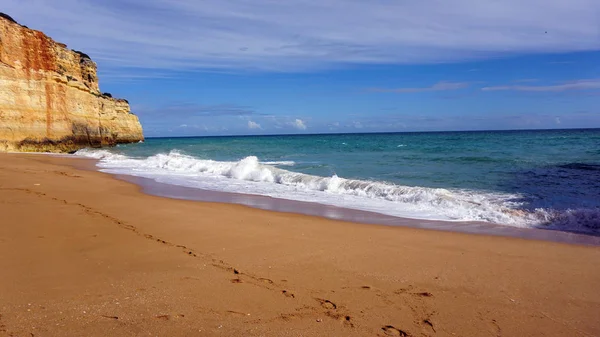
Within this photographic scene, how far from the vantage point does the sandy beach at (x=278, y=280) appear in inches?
134

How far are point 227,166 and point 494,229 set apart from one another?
44.7 feet

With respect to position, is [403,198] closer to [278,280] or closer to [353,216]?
[353,216]

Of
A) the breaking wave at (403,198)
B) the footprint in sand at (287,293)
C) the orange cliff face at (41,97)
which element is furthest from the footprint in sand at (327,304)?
the orange cliff face at (41,97)

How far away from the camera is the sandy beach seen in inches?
134

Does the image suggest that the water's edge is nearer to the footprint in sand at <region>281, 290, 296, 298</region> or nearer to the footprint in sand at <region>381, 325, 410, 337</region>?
the footprint in sand at <region>281, 290, 296, 298</region>

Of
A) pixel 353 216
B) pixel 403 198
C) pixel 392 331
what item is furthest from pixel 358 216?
pixel 392 331

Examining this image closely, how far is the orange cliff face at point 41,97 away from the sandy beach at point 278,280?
76.8ft

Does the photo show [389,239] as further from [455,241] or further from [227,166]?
[227,166]

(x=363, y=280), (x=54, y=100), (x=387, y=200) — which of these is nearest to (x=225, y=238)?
(x=363, y=280)

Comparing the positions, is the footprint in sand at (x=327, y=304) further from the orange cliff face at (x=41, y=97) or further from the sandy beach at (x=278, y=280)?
the orange cliff face at (x=41, y=97)

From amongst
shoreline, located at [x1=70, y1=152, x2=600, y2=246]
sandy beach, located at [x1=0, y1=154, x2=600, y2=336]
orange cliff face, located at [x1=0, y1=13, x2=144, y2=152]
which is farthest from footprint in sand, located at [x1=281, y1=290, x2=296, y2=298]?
orange cliff face, located at [x1=0, y1=13, x2=144, y2=152]

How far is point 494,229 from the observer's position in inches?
295

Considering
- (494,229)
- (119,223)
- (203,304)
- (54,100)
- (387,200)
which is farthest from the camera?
(54,100)

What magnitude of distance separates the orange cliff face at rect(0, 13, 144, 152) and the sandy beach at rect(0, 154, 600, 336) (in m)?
23.4
